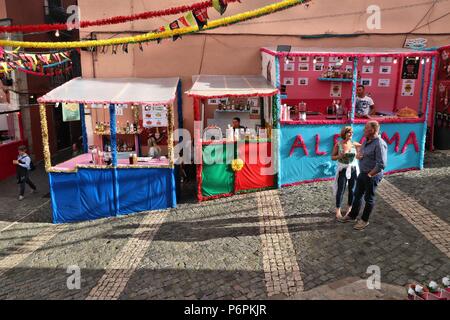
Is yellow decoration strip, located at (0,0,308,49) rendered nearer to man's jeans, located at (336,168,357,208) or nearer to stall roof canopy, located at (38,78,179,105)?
stall roof canopy, located at (38,78,179,105)

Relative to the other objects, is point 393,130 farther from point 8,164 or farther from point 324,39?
point 8,164

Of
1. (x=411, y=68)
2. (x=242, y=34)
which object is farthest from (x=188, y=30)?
(x=411, y=68)

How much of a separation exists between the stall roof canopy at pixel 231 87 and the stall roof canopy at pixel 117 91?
80cm

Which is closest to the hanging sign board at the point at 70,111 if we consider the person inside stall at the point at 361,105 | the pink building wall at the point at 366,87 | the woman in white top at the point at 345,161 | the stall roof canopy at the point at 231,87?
the stall roof canopy at the point at 231,87

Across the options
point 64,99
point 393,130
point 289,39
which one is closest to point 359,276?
point 393,130

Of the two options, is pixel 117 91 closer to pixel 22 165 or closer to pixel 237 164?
pixel 237 164

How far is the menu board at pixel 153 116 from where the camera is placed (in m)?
13.4

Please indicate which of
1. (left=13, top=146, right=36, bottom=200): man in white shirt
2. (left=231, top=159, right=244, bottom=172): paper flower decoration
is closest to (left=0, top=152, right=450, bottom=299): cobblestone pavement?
(left=231, top=159, right=244, bottom=172): paper flower decoration

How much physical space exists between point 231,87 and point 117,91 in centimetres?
327

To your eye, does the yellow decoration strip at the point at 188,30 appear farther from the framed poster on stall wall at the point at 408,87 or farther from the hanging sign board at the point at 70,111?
the framed poster on stall wall at the point at 408,87

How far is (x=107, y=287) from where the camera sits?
6.70 meters

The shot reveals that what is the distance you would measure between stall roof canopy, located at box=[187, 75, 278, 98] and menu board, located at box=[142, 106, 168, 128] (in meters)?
1.90

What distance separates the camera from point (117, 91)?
431 inches

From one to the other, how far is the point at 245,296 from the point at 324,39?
9.89m
